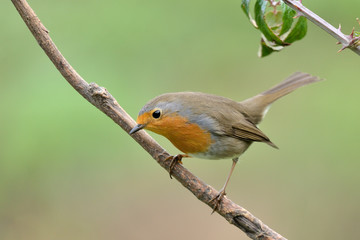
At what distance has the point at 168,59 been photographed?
6.96m

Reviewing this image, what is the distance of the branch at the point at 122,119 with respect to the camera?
270 centimetres

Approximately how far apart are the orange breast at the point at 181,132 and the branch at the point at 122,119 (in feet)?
1.13

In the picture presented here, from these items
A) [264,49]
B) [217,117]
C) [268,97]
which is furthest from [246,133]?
[264,49]

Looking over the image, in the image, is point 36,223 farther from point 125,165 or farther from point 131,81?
point 131,81

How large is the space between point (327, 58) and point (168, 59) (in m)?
2.18

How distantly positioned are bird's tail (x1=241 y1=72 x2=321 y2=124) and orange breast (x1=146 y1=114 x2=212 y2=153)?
37.7 inches

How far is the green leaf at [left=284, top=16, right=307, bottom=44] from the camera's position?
2.25 m

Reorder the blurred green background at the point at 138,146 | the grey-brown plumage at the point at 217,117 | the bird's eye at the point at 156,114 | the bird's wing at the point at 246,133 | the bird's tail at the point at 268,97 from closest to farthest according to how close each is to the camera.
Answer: the bird's eye at the point at 156,114, the grey-brown plumage at the point at 217,117, the bird's wing at the point at 246,133, the bird's tail at the point at 268,97, the blurred green background at the point at 138,146

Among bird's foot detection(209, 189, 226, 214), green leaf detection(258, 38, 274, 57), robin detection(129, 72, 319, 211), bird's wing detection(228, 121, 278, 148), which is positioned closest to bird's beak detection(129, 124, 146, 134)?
robin detection(129, 72, 319, 211)

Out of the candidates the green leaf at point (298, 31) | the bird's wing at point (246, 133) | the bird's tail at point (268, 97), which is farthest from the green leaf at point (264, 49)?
the bird's tail at point (268, 97)

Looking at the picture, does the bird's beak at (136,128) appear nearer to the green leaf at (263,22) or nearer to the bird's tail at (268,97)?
the green leaf at (263,22)

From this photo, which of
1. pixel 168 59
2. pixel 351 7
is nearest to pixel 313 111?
pixel 351 7

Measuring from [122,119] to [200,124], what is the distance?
87 centimetres

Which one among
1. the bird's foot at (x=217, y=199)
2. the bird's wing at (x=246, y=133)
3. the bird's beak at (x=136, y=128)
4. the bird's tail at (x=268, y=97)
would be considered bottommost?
the bird's foot at (x=217, y=199)
